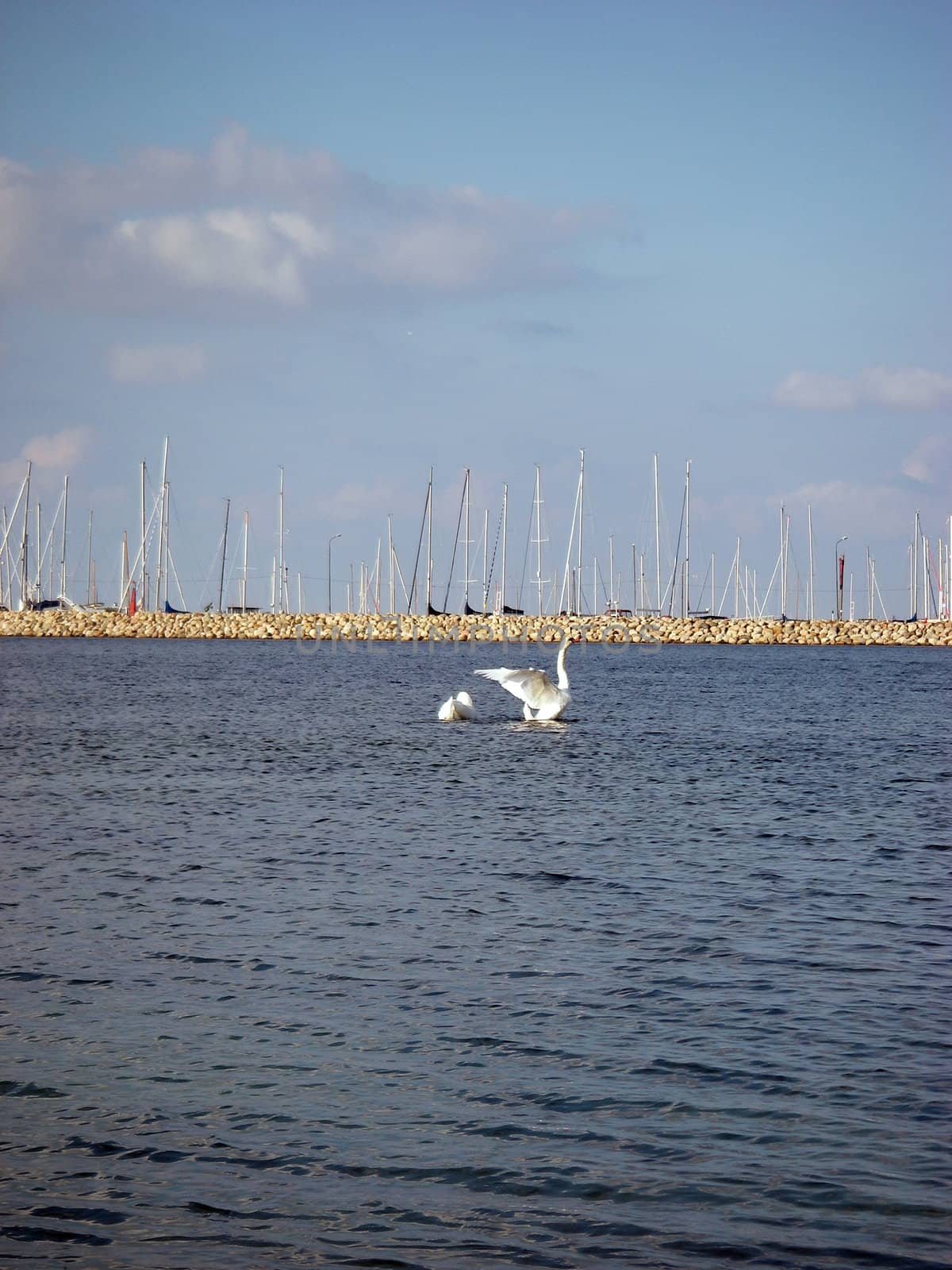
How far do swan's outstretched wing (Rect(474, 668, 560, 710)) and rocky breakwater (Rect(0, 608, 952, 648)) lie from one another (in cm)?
8530

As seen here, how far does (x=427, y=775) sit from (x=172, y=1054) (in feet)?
60.9

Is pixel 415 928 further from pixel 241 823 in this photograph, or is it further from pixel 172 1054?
pixel 241 823

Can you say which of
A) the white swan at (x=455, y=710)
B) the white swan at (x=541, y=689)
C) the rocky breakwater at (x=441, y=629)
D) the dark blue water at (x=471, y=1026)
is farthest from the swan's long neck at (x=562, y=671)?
the rocky breakwater at (x=441, y=629)

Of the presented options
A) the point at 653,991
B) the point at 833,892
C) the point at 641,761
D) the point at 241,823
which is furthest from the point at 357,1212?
the point at 641,761

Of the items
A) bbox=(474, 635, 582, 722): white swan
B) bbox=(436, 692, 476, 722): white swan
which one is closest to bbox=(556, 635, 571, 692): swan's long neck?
bbox=(474, 635, 582, 722): white swan

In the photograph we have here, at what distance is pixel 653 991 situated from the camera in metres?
11.7

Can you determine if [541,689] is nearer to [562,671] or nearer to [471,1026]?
[562,671]

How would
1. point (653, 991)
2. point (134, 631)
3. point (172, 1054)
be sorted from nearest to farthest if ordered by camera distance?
point (172, 1054) → point (653, 991) → point (134, 631)

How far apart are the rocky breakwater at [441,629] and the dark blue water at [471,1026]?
103m

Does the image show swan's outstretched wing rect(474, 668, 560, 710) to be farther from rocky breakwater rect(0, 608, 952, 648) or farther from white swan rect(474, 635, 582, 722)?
rocky breakwater rect(0, 608, 952, 648)

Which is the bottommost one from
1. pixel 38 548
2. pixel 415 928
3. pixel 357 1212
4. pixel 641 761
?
pixel 357 1212

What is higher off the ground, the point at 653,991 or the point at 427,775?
the point at 427,775

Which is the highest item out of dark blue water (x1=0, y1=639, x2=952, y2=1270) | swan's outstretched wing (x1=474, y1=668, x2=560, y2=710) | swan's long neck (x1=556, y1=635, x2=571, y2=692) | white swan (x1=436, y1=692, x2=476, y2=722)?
swan's long neck (x1=556, y1=635, x2=571, y2=692)

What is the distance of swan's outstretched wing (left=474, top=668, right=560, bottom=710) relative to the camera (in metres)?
39.2
